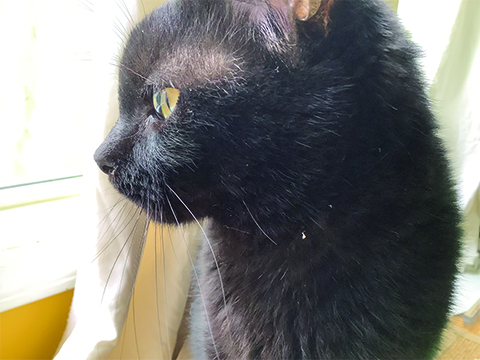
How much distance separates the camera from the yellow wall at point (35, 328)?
0.69 m

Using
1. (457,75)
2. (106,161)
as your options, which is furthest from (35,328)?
(457,75)

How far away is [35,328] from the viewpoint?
738mm

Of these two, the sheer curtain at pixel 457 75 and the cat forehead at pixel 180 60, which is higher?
the cat forehead at pixel 180 60

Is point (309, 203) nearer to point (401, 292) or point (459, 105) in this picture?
point (401, 292)

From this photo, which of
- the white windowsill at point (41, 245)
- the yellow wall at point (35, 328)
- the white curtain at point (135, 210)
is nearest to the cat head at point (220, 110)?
the white curtain at point (135, 210)

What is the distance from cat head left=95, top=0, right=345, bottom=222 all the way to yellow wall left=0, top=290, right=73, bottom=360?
46 centimetres

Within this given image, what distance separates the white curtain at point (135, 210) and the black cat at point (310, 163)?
0.12 meters

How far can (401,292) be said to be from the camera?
1.34ft

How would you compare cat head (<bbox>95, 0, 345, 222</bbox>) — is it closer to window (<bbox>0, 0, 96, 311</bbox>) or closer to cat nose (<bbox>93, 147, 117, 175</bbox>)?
cat nose (<bbox>93, 147, 117, 175</bbox>)

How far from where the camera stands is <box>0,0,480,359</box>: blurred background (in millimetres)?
521

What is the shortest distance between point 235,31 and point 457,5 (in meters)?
0.34

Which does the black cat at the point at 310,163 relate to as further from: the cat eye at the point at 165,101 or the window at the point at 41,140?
the window at the point at 41,140

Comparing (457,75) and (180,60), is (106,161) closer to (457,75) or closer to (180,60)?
(180,60)

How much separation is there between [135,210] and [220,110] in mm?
292
